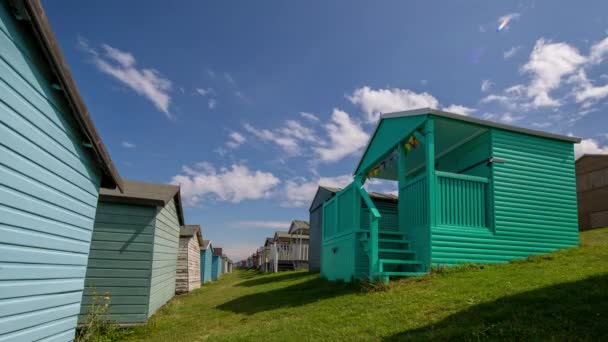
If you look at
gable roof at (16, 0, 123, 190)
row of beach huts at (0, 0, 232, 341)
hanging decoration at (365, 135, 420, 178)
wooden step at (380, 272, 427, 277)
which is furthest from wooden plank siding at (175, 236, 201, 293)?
gable roof at (16, 0, 123, 190)

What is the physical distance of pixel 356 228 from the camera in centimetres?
936

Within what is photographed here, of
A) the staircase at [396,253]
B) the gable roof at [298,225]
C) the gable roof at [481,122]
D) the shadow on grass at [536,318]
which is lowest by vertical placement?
the shadow on grass at [536,318]

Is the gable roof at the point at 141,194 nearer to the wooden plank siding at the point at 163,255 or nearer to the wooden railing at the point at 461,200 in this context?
the wooden plank siding at the point at 163,255

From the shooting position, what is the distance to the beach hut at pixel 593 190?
66.2 ft

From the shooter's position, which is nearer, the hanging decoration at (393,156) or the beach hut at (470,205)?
the beach hut at (470,205)

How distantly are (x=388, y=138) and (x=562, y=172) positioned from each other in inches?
186

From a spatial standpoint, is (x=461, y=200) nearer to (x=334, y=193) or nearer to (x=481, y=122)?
(x=481, y=122)

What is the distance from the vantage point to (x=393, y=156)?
11.2 metres

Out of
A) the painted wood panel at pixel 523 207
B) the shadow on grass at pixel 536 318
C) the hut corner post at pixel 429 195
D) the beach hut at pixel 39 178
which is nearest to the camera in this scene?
the beach hut at pixel 39 178

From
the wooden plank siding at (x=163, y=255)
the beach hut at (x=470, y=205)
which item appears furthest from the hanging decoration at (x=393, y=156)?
the wooden plank siding at (x=163, y=255)

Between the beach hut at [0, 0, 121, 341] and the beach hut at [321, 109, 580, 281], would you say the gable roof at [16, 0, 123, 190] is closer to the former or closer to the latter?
the beach hut at [0, 0, 121, 341]

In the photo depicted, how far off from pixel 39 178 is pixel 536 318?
18.8 feet

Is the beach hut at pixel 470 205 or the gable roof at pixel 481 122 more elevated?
the gable roof at pixel 481 122

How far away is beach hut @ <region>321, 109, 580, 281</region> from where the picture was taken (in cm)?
830
